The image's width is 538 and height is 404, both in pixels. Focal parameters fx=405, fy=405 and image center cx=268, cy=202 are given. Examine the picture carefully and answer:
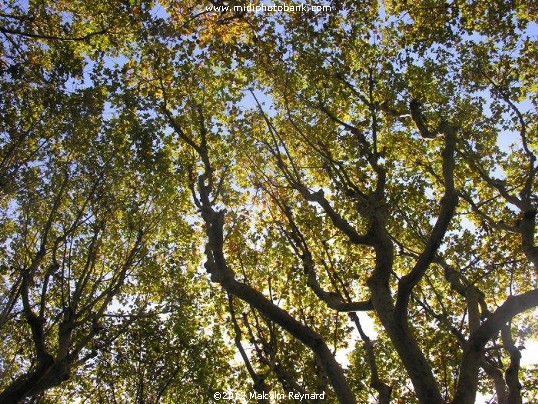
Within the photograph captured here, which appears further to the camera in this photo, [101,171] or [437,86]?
[437,86]

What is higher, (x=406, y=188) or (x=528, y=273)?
(x=406, y=188)

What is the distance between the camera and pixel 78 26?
40.5ft

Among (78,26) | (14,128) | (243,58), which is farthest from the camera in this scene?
(243,58)

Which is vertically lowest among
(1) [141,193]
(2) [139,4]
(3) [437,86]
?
(1) [141,193]

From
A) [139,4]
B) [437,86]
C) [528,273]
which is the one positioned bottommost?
[528,273]

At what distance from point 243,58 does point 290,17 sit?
195 centimetres

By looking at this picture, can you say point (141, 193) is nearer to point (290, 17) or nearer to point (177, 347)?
point (177, 347)

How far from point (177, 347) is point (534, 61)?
16.6 m

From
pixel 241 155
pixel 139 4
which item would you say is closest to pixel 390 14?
pixel 241 155

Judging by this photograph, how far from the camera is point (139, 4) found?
1158 centimetres

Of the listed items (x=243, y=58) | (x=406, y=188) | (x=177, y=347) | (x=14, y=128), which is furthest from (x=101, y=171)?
(x=406, y=188)

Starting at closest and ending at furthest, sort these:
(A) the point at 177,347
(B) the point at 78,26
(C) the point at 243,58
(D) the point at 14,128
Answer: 1. (D) the point at 14,128
2. (B) the point at 78,26
3. (C) the point at 243,58
4. (A) the point at 177,347

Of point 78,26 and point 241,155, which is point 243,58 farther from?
point 78,26

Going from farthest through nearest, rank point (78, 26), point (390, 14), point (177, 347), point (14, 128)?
1. point (177, 347)
2. point (390, 14)
3. point (78, 26)
4. point (14, 128)
